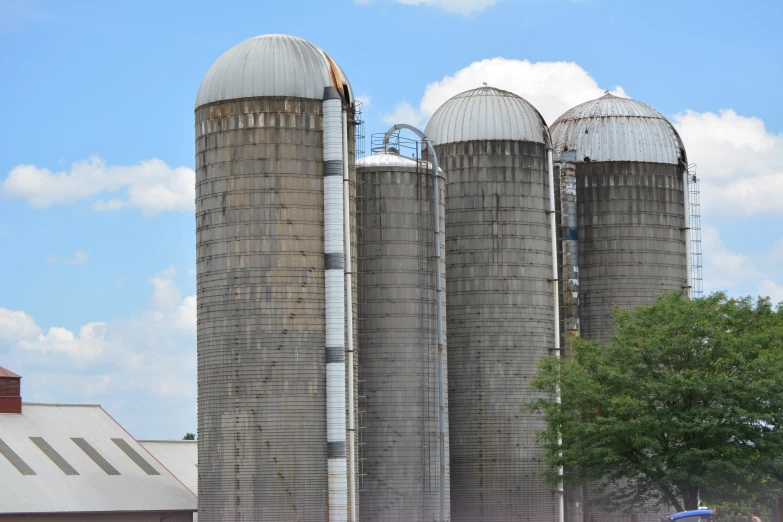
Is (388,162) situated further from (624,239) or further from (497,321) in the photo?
(624,239)

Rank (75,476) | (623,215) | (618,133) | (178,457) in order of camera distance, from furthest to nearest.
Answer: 1. (618,133)
2. (178,457)
3. (623,215)
4. (75,476)

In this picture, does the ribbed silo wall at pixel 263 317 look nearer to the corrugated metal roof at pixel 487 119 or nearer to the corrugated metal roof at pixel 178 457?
the corrugated metal roof at pixel 178 457

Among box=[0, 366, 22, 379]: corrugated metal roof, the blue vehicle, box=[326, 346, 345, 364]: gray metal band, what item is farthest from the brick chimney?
the blue vehicle

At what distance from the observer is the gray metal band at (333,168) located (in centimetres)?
6197

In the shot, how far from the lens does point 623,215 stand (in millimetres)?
77312

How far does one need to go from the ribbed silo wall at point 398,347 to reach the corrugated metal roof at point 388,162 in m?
0.25

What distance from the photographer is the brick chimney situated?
71188 millimetres

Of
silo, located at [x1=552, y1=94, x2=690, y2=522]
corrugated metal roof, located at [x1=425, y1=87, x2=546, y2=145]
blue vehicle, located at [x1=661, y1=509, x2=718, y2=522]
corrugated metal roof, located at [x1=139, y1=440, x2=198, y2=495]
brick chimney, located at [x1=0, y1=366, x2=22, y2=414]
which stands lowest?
blue vehicle, located at [x1=661, y1=509, x2=718, y2=522]

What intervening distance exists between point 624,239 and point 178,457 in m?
26.3

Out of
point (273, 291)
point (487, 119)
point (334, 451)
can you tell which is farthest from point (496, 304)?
point (273, 291)

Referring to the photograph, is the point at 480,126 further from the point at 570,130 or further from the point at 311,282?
the point at 311,282

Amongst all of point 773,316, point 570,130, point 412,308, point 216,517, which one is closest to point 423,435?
point 412,308

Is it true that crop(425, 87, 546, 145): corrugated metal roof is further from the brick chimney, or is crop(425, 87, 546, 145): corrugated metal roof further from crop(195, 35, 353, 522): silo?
the brick chimney

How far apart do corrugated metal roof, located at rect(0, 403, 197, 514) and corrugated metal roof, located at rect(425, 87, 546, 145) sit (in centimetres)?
2199
